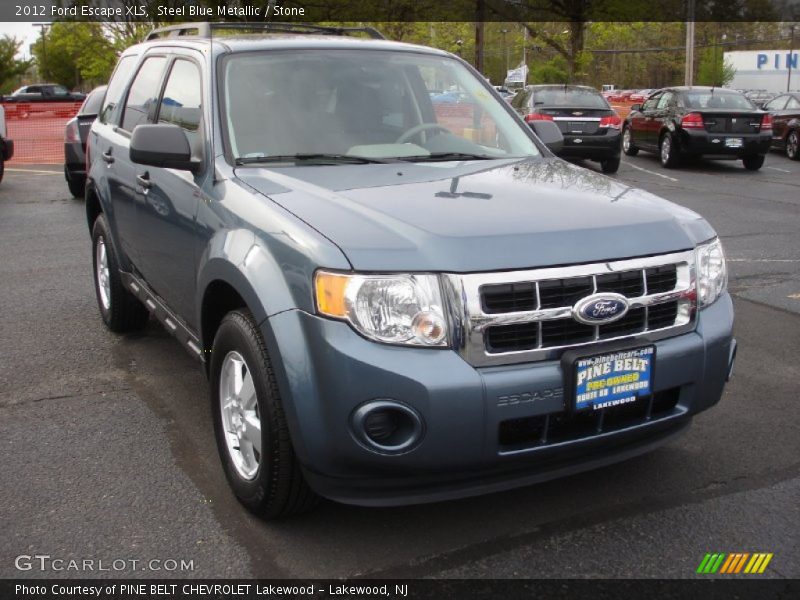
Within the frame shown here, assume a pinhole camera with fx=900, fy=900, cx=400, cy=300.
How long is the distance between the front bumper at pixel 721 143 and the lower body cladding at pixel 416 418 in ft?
50.2

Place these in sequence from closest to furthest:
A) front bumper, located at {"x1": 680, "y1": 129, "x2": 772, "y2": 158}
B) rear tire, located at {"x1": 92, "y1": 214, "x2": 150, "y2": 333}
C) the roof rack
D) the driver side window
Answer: the roof rack → rear tire, located at {"x1": 92, "y1": 214, "x2": 150, "y2": 333} → front bumper, located at {"x1": 680, "y1": 129, "x2": 772, "y2": 158} → the driver side window

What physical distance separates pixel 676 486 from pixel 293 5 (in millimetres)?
27352

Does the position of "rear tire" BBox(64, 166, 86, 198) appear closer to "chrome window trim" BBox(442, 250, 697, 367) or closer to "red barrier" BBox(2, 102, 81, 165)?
"red barrier" BBox(2, 102, 81, 165)

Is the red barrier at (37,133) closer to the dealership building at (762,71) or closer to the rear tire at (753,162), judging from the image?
the rear tire at (753,162)

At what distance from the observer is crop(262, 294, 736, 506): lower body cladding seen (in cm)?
278

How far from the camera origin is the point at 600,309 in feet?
9.85

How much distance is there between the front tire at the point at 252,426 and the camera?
305cm

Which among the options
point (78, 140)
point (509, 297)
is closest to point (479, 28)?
point (78, 140)

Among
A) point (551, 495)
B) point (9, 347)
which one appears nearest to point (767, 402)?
point (551, 495)

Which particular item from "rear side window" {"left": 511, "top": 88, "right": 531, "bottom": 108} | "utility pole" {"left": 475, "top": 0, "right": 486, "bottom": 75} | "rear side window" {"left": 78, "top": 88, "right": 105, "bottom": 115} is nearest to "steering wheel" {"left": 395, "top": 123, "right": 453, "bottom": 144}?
"rear side window" {"left": 78, "top": 88, "right": 105, "bottom": 115}

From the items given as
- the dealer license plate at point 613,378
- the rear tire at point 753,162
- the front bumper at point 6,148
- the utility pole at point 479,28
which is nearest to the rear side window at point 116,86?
the dealer license plate at point 613,378

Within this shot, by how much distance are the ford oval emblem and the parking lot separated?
827mm

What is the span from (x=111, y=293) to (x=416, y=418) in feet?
11.6

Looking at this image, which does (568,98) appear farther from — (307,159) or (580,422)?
(580,422)
